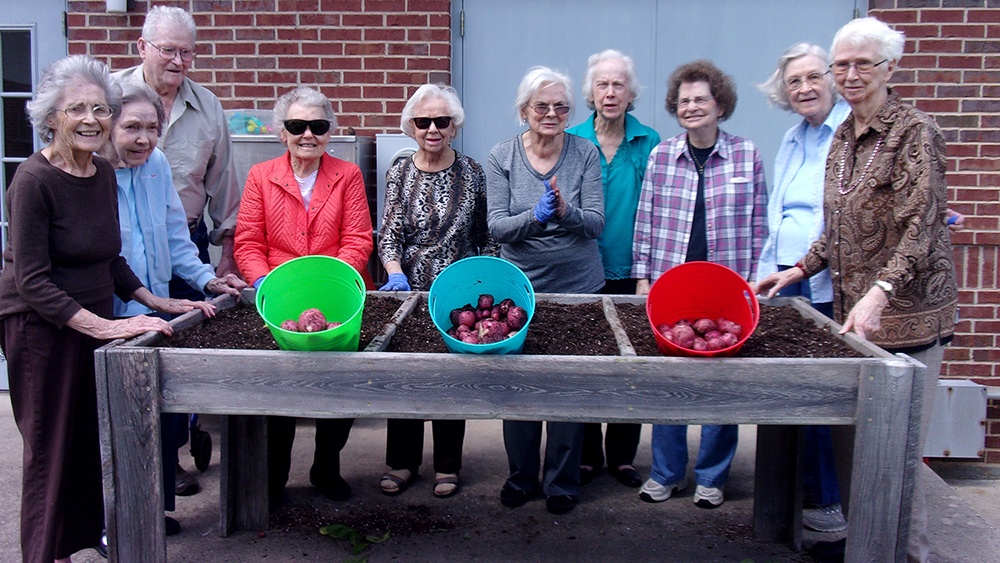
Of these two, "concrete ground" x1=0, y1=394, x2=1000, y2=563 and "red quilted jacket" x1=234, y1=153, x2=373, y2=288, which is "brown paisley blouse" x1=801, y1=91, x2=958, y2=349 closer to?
"concrete ground" x1=0, y1=394, x2=1000, y2=563

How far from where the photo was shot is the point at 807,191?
10.7 ft

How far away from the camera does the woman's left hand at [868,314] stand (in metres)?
2.53

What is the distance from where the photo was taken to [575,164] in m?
3.39

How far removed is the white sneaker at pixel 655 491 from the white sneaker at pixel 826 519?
0.60 m

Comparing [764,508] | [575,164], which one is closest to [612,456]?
[764,508]

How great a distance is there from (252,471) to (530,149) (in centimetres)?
189

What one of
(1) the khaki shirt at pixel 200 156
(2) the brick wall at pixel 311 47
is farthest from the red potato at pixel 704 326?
(2) the brick wall at pixel 311 47

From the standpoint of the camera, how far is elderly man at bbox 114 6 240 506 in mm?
3480

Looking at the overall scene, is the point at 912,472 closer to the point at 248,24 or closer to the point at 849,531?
the point at 849,531

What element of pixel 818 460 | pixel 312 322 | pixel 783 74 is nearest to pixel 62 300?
pixel 312 322

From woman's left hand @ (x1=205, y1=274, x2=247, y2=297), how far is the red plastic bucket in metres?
1.74

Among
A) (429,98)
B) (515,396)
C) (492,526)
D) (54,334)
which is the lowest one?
(492,526)

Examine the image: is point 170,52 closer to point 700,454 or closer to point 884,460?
point 700,454

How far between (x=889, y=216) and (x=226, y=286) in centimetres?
261
